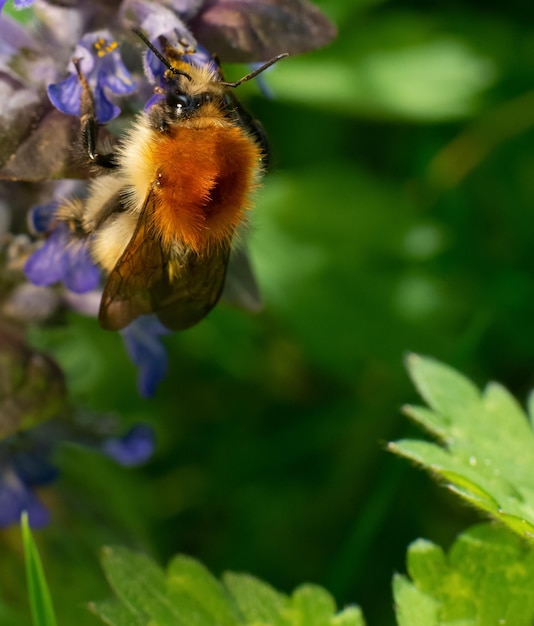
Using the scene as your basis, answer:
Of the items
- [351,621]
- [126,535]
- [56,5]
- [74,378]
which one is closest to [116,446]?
[126,535]

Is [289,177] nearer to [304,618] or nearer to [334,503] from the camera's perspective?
[334,503]

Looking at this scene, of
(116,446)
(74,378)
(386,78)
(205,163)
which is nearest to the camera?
(205,163)

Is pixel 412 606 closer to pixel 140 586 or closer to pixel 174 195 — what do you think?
pixel 140 586

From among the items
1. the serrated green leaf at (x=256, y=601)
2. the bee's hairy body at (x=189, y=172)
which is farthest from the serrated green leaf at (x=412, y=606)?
the bee's hairy body at (x=189, y=172)

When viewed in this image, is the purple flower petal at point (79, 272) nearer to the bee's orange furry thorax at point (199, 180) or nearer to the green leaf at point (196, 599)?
the bee's orange furry thorax at point (199, 180)

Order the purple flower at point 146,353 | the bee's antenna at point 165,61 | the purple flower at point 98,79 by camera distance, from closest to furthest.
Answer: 1. the bee's antenna at point 165,61
2. the purple flower at point 98,79
3. the purple flower at point 146,353
